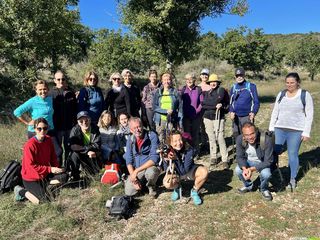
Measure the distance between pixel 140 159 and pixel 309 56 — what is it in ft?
142

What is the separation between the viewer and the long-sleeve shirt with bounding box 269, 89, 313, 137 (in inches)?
217

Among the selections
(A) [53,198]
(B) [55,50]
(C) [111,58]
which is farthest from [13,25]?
(C) [111,58]

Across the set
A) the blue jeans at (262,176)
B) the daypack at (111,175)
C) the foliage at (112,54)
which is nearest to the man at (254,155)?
the blue jeans at (262,176)

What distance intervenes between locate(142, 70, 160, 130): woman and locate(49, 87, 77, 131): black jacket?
173cm

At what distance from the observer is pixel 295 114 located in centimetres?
564

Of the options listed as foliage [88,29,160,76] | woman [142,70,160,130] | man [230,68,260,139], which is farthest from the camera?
foliage [88,29,160,76]

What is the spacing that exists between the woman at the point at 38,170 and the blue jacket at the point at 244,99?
11.6 feet

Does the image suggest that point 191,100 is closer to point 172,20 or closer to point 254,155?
point 254,155

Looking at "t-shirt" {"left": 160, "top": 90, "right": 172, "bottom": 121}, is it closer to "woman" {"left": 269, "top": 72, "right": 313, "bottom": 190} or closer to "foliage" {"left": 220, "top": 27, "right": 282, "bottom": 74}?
"woman" {"left": 269, "top": 72, "right": 313, "bottom": 190}

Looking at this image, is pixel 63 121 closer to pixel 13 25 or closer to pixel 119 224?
pixel 119 224

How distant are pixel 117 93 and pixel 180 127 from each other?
1484mm

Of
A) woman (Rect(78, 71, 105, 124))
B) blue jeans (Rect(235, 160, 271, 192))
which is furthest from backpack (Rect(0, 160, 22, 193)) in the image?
blue jeans (Rect(235, 160, 271, 192))

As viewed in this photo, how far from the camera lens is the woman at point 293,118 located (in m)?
5.53

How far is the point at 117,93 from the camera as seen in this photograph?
281 inches
